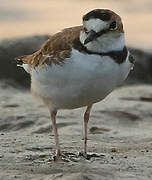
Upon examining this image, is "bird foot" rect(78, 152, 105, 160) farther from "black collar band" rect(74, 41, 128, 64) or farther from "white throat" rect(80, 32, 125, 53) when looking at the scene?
"white throat" rect(80, 32, 125, 53)

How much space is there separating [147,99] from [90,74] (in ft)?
13.2

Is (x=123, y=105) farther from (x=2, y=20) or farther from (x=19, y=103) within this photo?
(x=2, y=20)

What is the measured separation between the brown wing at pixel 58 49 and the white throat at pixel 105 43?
0.48 ft

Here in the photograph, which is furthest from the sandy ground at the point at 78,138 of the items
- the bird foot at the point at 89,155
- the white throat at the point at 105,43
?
the white throat at the point at 105,43

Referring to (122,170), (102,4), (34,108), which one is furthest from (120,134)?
(102,4)

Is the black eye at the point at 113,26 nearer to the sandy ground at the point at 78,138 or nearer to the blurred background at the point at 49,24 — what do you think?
the sandy ground at the point at 78,138

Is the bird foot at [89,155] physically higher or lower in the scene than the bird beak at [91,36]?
lower

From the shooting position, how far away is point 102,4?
563 inches

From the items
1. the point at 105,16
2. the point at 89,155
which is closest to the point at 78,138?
the point at 89,155

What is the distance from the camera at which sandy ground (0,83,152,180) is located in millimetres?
5367

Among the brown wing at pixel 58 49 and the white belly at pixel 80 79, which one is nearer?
the white belly at pixel 80 79

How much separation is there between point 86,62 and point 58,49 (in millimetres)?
377

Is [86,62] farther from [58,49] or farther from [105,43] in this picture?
[58,49]

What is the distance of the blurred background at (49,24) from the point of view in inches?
412
